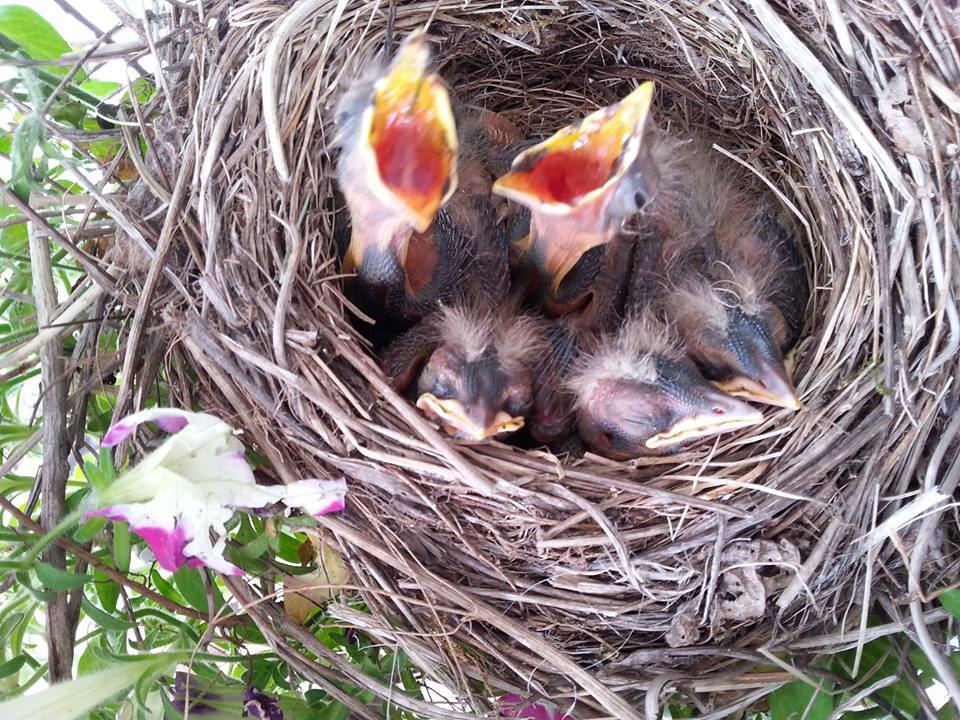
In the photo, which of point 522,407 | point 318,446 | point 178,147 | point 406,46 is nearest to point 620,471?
point 522,407

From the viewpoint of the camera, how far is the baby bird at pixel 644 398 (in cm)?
78

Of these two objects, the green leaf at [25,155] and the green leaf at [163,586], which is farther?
the green leaf at [163,586]

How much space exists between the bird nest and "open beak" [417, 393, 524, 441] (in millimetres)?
19

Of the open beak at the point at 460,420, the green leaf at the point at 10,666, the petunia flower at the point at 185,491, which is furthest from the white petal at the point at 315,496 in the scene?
the green leaf at the point at 10,666

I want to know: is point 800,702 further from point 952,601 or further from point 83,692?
point 83,692

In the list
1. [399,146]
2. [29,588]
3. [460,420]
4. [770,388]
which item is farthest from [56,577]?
[770,388]

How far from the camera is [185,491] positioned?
626 mm

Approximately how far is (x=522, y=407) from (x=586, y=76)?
0.56 m

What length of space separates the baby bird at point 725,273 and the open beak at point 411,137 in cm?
33

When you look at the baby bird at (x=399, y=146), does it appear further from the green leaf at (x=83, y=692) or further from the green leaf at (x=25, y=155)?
the green leaf at (x=83, y=692)

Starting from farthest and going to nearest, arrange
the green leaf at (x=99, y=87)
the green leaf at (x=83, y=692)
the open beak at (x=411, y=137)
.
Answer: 1. the green leaf at (x=99, y=87)
2. the open beak at (x=411, y=137)
3. the green leaf at (x=83, y=692)

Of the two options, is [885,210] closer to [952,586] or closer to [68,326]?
[952,586]

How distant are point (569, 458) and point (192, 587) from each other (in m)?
0.41

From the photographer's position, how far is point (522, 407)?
0.85 metres
